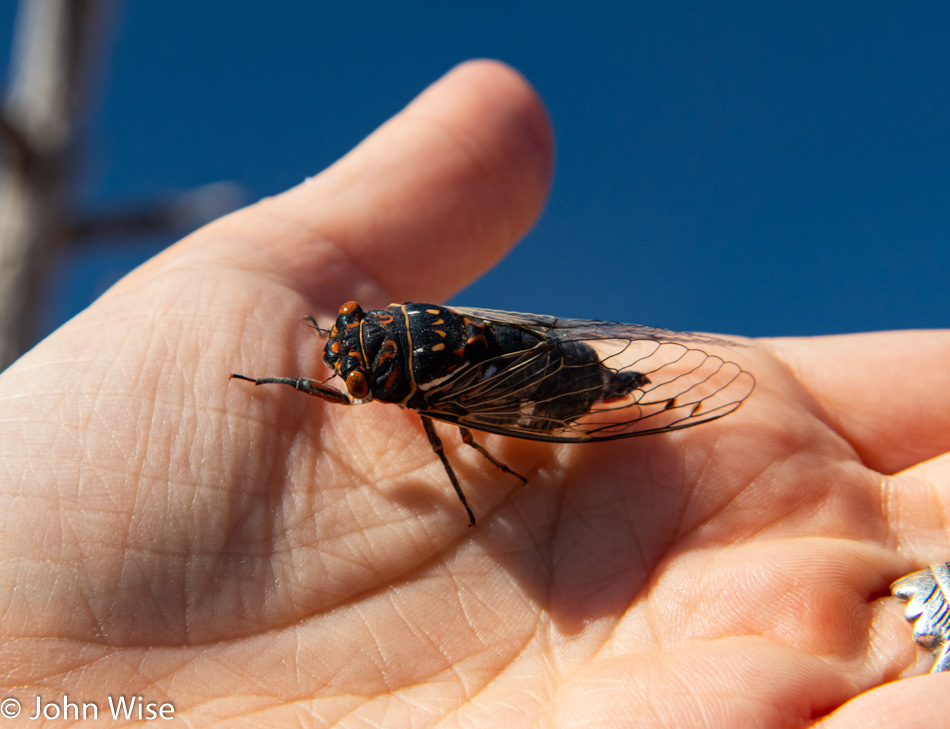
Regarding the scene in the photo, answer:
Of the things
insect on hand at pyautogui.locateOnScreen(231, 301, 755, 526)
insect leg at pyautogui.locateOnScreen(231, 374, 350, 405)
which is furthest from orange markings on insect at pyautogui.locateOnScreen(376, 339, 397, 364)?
insect leg at pyautogui.locateOnScreen(231, 374, 350, 405)

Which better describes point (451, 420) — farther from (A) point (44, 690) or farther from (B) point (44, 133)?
(B) point (44, 133)

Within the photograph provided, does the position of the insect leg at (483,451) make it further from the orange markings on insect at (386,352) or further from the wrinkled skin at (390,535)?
the orange markings on insect at (386,352)

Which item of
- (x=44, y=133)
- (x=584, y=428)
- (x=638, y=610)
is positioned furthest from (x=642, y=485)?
(x=44, y=133)

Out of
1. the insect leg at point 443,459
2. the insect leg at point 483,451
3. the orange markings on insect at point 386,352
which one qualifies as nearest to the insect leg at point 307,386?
the orange markings on insect at point 386,352

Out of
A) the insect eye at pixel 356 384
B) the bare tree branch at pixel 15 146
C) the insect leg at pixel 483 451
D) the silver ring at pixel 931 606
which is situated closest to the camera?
the silver ring at pixel 931 606

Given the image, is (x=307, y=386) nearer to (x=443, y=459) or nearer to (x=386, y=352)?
(x=386, y=352)

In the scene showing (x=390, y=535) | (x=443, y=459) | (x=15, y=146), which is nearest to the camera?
(x=390, y=535)

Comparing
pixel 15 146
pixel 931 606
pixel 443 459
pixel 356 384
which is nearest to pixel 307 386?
pixel 356 384
